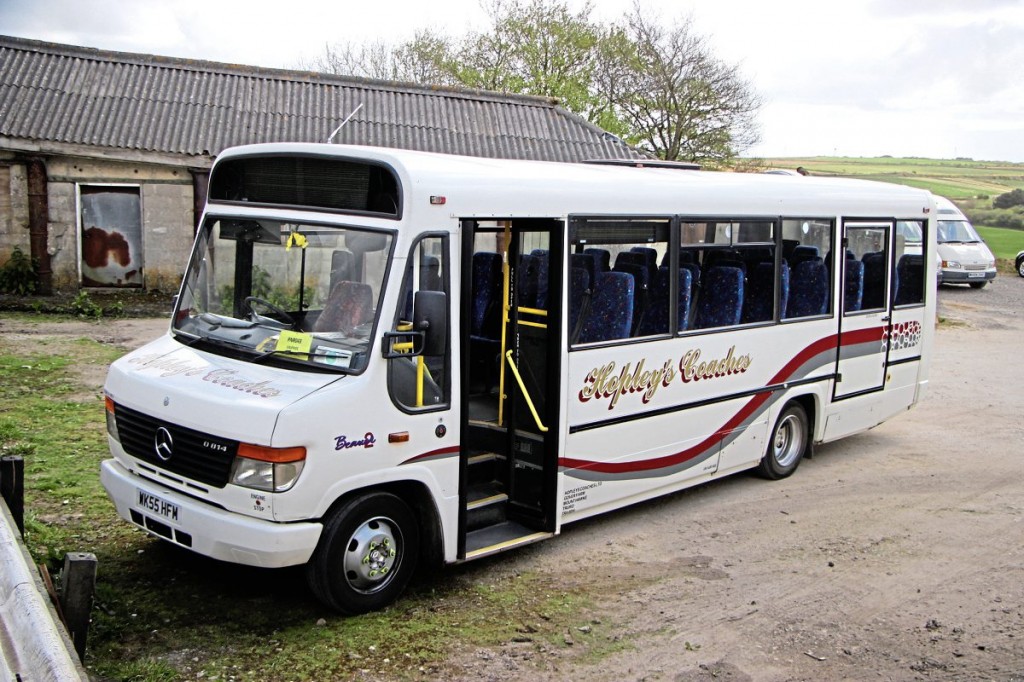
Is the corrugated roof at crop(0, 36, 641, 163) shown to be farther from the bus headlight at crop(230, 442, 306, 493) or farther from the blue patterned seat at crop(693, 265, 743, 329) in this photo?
the bus headlight at crop(230, 442, 306, 493)

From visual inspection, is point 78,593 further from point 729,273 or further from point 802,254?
point 802,254

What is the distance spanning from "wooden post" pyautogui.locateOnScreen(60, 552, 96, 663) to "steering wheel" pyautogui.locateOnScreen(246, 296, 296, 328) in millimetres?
1966

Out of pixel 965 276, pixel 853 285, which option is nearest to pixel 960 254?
pixel 965 276

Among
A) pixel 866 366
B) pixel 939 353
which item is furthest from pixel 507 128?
pixel 866 366

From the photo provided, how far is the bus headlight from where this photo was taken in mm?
5348

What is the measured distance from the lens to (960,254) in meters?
27.5

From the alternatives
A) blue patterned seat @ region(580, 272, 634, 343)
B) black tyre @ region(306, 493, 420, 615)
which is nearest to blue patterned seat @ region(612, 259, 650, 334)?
blue patterned seat @ region(580, 272, 634, 343)

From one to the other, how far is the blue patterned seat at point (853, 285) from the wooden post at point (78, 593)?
7.41 meters

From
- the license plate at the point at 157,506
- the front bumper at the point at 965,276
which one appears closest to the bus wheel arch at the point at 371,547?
the license plate at the point at 157,506

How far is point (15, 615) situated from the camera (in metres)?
3.72

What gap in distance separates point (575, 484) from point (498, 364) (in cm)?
106

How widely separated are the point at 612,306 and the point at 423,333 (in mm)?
2206

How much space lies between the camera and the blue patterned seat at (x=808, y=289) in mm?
9258

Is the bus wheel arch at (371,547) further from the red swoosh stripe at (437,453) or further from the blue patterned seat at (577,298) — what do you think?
the blue patterned seat at (577,298)
